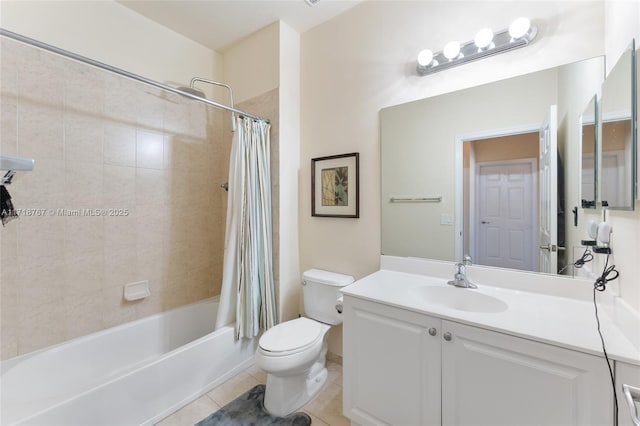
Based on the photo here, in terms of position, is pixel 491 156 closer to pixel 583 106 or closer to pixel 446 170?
pixel 446 170

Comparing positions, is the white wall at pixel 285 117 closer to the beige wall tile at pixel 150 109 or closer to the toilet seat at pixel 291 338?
the toilet seat at pixel 291 338

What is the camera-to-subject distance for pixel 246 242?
1.98 m

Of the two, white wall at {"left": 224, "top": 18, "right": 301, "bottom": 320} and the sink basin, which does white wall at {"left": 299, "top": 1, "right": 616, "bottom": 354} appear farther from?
the sink basin

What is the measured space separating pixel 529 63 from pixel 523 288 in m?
1.16

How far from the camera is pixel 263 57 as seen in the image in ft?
7.34

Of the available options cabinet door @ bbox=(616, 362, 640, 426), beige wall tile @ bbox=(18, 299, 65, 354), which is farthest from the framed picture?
beige wall tile @ bbox=(18, 299, 65, 354)

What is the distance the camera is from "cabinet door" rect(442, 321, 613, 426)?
33.0 inches

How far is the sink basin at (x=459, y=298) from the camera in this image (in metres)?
1.31

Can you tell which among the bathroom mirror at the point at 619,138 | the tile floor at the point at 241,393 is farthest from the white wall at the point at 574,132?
the tile floor at the point at 241,393

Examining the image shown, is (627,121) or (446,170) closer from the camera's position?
(627,121)

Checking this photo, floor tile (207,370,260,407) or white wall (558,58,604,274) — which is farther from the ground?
white wall (558,58,604,274)

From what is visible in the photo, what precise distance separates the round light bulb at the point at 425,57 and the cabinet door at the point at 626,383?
5.23ft

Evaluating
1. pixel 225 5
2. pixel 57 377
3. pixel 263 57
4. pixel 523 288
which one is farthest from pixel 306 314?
pixel 225 5

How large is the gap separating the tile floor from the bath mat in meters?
0.05
